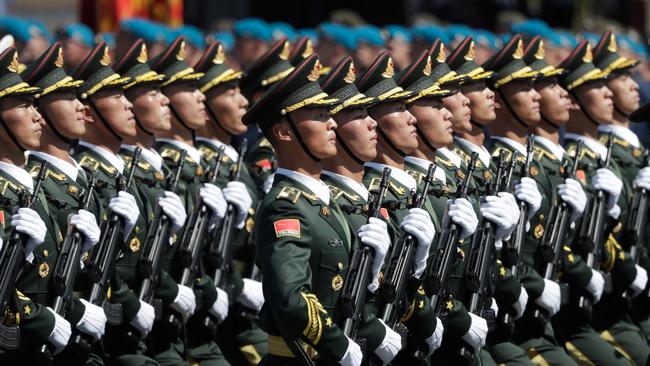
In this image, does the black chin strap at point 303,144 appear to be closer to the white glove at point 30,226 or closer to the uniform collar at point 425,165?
the white glove at point 30,226

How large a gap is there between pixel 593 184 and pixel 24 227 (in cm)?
445

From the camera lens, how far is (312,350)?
834 cm

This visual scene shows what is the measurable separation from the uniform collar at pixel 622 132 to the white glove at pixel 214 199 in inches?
124

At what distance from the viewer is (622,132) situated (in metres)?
12.4

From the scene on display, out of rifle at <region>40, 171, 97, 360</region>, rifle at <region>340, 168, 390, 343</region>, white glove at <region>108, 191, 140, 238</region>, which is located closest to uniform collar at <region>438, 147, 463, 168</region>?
white glove at <region>108, 191, 140, 238</region>

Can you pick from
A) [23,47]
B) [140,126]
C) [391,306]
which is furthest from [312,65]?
[23,47]

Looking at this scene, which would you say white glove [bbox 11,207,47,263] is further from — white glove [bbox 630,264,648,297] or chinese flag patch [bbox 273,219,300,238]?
white glove [bbox 630,264,648,297]

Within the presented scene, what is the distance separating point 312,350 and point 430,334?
3.45ft

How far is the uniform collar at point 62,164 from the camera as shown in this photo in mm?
9617

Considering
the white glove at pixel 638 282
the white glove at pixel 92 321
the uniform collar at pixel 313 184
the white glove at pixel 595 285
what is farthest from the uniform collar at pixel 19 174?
the white glove at pixel 638 282

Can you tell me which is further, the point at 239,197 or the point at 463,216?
the point at 239,197

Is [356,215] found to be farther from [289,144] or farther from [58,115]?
[58,115]

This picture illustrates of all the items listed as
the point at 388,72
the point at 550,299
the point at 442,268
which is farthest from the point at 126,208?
the point at 550,299

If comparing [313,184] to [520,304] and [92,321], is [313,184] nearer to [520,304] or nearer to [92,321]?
[92,321]
